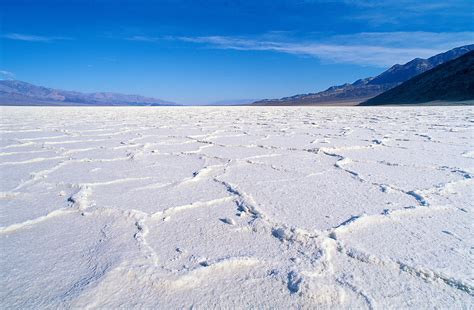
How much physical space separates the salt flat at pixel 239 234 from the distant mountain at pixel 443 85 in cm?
2503

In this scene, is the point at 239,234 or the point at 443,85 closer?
the point at 239,234

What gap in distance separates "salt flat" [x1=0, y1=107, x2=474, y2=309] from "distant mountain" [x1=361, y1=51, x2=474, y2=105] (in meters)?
25.0

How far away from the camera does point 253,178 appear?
2238mm

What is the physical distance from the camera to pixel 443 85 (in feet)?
87.5

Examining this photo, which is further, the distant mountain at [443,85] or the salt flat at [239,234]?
the distant mountain at [443,85]

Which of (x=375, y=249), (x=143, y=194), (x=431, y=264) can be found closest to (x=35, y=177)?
(x=143, y=194)

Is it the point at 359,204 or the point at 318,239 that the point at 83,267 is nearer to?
the point at 318,239

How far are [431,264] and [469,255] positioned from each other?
0.61 feet

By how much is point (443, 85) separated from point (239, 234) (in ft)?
101

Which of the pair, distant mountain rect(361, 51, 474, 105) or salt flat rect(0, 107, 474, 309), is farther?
distant mountain rect(361, 51, 474, 105)

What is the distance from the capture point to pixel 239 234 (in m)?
1.36

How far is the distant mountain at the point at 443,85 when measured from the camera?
24266mm

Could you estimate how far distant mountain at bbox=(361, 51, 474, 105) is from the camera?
79.6ft

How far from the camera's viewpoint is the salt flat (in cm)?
97
